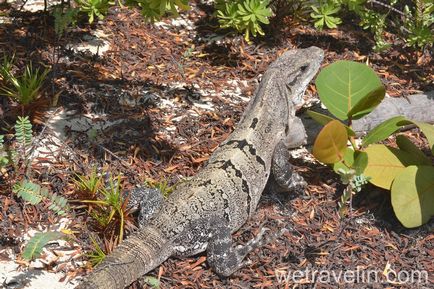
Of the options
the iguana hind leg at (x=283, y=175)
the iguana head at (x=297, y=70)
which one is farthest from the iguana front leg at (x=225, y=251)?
the iguana head at (x=297, y=70)

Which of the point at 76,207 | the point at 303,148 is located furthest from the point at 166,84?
the point at 76,207

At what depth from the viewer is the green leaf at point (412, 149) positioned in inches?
271

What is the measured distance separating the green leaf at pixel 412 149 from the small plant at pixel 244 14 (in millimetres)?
1997

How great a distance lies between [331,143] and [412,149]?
0.98 meters

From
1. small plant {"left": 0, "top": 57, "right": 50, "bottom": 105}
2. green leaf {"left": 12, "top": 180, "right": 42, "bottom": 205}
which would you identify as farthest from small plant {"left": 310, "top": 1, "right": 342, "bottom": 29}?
green leaf {"left": 12, "top": 180, "right": 42, "bottom": 205}

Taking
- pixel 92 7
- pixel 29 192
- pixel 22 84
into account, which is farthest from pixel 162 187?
pixel 92 7

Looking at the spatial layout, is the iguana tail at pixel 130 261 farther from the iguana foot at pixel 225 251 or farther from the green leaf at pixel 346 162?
the green leaf at pixel 346 162

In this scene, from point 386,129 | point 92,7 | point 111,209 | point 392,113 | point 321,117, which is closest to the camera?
point 111,209

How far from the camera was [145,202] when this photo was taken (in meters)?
6.45

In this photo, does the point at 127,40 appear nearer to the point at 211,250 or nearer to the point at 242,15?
the point at 242,15

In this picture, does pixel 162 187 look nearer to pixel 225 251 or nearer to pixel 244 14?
pixel 225 251

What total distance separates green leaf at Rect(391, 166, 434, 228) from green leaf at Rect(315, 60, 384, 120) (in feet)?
2.24

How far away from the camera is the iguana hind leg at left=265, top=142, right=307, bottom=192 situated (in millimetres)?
6926

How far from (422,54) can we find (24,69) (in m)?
4.45
